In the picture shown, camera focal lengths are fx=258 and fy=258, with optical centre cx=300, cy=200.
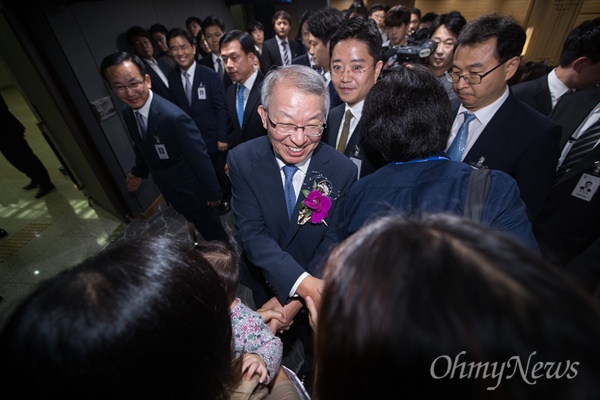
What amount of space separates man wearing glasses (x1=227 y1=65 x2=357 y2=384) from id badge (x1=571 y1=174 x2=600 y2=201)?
1.71 metres

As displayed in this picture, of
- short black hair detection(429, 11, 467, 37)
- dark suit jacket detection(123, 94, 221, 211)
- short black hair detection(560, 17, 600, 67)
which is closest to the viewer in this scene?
short black hair detection(560, 17, 600, 67)

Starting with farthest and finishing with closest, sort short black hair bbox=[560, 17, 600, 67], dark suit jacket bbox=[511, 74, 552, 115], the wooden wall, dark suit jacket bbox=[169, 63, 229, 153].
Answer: the wooden wall < dark suit jacket bbox=[169, 63, 229, 153] < dark suit jacket bbox=[511, 74, 552, 115] < short black hair bbox=[560, 17, 600, 67]

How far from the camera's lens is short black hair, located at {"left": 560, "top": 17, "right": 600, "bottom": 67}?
197 centimetres

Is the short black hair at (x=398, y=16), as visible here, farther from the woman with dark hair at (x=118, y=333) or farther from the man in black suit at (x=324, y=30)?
the woman with dark hair at (x=118, y=333)

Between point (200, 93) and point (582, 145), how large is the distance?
4.19 metres

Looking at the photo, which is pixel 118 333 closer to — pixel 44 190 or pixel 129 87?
pixel 129 87

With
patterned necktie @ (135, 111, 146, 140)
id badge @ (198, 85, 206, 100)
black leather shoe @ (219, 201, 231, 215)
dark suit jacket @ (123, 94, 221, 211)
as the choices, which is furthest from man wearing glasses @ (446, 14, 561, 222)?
black leather shoe @ (219, 201, 231, 215)

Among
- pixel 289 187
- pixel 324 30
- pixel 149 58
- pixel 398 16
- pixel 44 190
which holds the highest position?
pixel 398 16

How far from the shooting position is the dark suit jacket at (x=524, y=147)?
5.15 feet

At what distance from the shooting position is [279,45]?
5.72 meters

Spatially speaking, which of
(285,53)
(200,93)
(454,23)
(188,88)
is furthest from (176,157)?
(285,53)

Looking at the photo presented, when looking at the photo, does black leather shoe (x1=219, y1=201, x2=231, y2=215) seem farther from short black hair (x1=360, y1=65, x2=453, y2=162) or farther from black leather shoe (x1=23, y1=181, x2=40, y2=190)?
black leather shoe (x1=23, y1=181, x2=40, y2=190)

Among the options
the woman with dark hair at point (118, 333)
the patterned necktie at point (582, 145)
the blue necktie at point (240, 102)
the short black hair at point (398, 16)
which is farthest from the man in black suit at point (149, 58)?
the patterned necktie at point (582, 145)

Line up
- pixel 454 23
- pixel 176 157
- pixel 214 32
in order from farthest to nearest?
pixel 214 32 → pixel 454 23 → pixel 176 157
